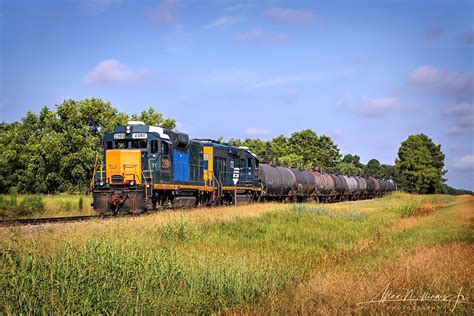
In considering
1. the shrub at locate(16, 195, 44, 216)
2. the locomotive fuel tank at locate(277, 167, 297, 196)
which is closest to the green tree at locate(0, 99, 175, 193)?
the locomotive fuel tank at locate(277, 167, 297, 196)

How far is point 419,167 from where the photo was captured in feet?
324

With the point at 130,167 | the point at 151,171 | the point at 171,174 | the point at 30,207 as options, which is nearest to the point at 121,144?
the point at 130,167

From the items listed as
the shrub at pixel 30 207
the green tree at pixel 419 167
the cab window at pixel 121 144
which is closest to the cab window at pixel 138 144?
the cab window at pixel 121 144

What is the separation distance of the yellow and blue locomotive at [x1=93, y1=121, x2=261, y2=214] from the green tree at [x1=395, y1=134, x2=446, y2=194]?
248 feet

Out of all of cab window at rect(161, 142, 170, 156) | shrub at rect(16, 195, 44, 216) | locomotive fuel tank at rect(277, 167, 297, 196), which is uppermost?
cab window at rect(161, 142, 170, 156)

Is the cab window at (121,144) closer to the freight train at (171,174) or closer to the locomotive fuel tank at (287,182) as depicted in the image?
the freight train at (171,174)

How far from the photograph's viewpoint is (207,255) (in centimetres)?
1322

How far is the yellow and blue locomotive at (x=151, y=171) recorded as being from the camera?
76.3 feet

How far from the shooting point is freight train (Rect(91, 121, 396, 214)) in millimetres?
23375

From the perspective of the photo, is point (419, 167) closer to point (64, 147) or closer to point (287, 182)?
point (287, 182)

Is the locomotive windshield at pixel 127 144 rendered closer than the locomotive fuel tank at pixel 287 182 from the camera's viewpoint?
Yes

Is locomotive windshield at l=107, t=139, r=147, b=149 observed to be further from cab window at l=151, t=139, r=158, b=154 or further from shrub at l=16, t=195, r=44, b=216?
shrub at l=16, t=195, r=44, b=216

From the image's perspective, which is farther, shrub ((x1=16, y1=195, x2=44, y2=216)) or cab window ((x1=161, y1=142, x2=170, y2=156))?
shrub ((x1=16, y1=195, x2=44, y2=216))

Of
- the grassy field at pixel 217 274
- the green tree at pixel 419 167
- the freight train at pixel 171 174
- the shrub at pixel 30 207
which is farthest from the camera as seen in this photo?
the green tree at pixel 419 167
